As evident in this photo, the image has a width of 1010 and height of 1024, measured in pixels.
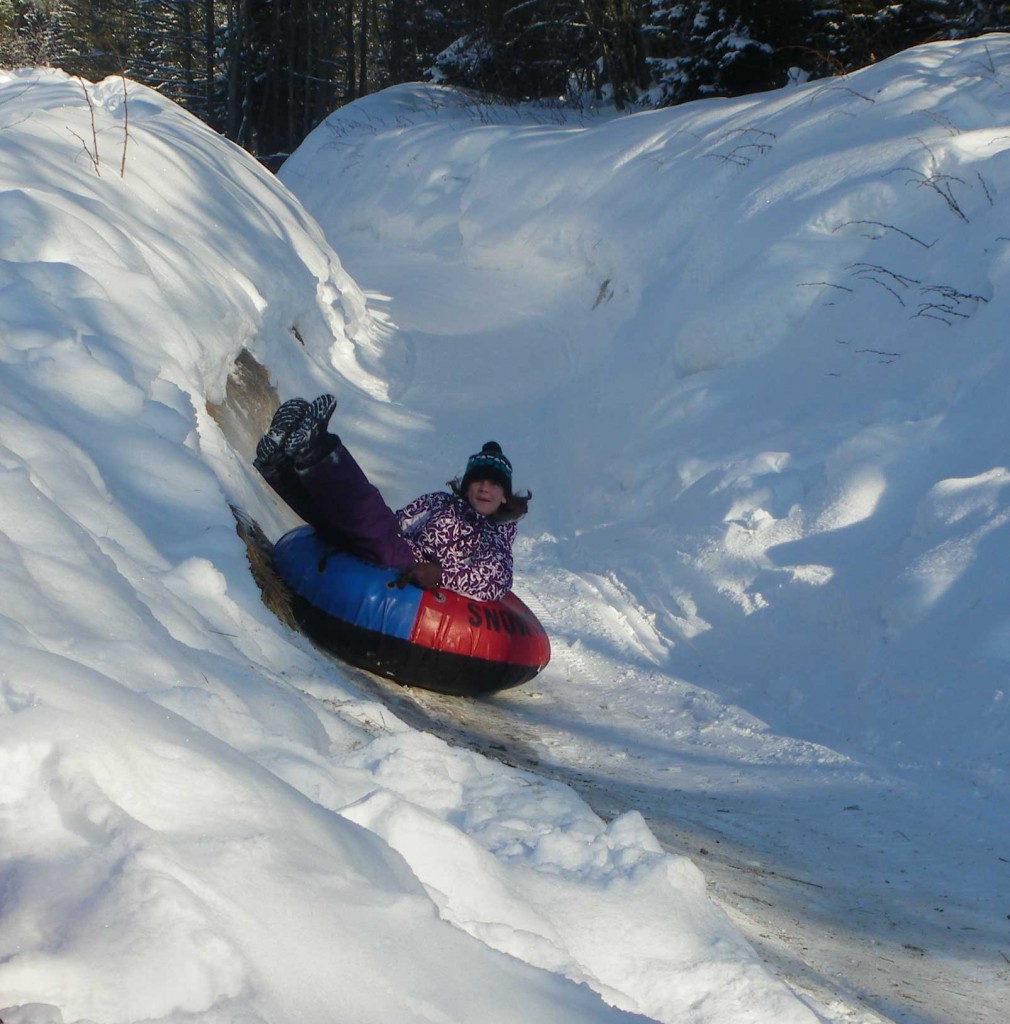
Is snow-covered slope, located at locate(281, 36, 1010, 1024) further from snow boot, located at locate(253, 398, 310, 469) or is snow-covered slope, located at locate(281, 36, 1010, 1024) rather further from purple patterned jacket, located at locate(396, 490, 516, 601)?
snow boot, located at locate(253, 398, 310, 469)

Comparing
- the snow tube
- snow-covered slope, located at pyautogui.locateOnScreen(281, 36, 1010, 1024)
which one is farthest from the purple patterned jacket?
snow-covered slope, located at pyautogui.locateOnScreen(281, 36, 1010, 1024)

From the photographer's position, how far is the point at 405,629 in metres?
4.45

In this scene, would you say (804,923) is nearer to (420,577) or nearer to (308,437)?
(420,577)

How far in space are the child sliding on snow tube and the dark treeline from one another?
5777 millimetres

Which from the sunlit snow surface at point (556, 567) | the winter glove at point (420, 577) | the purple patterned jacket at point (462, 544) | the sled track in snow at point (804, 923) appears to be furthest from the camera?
the purple patterned jacket at point (462, 544)

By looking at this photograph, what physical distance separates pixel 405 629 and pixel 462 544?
0.63 metres

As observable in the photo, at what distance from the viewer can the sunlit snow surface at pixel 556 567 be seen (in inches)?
65.7

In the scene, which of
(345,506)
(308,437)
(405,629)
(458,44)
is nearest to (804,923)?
(405,629)

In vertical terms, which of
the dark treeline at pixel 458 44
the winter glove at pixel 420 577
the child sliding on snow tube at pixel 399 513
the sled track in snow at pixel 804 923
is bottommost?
the sled track in snow at pixel 804 923

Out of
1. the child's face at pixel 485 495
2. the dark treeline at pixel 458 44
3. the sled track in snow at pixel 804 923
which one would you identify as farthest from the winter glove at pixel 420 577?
the dark treeline at pixel 458 44

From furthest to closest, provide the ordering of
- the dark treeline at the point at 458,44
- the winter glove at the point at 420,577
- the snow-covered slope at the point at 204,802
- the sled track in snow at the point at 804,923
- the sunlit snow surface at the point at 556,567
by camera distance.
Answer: the dark treeline at the point at 458,44
the winter glove at the point at 420,577
the sled track in snow at the point at 804,923
the sunlit snow surface at the point at 556,567
the snow-covered slope at the point at 204,802

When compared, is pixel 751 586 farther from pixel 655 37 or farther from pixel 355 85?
pixel 355 85

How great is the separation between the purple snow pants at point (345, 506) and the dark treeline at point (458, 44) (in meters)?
6.32

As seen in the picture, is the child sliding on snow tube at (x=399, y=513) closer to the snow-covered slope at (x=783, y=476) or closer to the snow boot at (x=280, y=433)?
the snow boot at (x=280, y=433)
